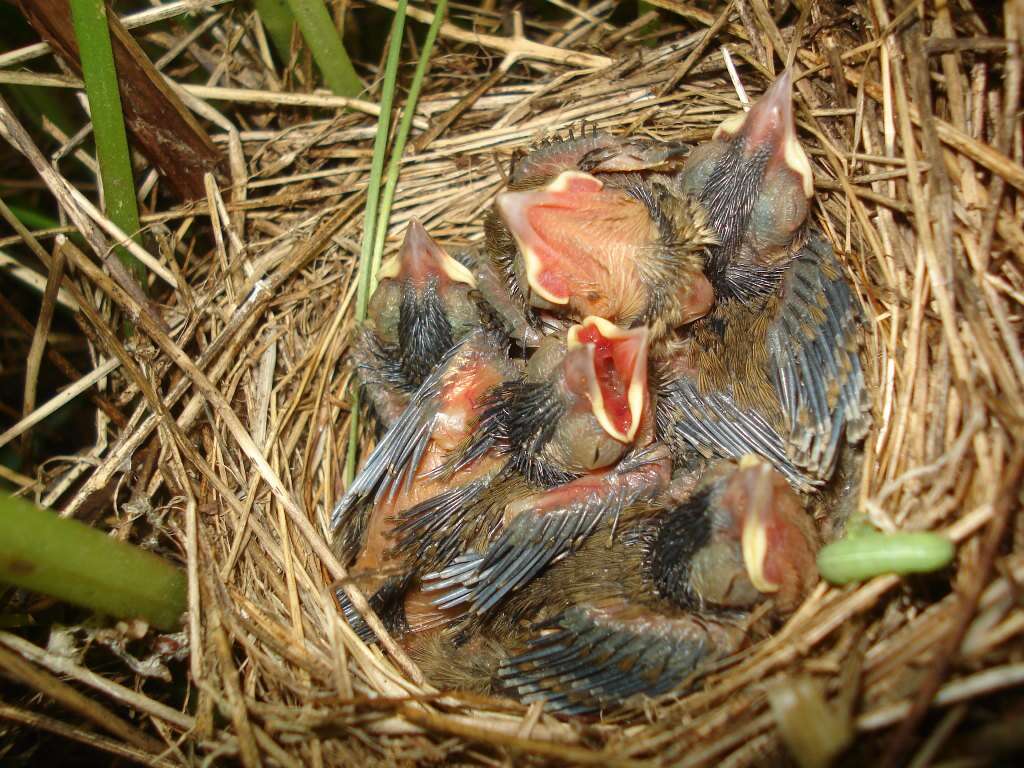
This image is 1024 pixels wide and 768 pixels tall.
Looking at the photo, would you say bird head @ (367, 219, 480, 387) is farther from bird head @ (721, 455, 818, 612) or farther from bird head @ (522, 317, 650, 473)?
bird head @ (721, 455, 818, 612)

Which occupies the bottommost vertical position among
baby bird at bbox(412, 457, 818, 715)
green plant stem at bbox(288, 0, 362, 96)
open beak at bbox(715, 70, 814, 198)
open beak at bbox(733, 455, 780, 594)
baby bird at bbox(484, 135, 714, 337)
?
baby bird at bbox(412, 457, 818, 715)

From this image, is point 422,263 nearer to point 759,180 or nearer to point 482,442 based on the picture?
point 482,442

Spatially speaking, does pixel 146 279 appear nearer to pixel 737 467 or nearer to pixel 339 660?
pixel 339 660

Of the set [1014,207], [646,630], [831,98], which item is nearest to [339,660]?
[646,630]

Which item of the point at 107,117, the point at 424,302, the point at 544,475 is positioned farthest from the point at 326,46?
the point at 544,475

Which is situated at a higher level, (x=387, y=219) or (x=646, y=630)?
(x=387, y=219)

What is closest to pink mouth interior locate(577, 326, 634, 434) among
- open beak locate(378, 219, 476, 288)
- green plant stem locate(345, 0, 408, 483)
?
open beak locate(378, 219, 476, 288)

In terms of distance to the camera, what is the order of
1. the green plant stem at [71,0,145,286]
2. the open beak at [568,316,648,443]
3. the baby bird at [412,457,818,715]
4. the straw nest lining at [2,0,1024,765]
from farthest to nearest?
the green plant stem at [71,0,145,286] → the open beak at [568,316,648,443] → the baby bird at [412,457,818,715] → the straw nest lining at [2,0,1024,765]
